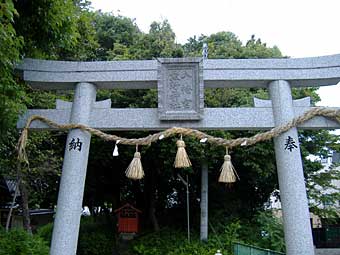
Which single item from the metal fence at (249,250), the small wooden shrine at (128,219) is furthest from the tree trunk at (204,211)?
the small wooden shrine at (128,219)

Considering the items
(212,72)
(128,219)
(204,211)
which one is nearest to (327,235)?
(204,211)

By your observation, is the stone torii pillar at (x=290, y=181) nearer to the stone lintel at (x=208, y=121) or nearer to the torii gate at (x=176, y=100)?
the torii gate at (x=176, y=100)

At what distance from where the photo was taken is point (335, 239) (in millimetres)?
17375

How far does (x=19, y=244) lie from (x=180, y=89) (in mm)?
3275

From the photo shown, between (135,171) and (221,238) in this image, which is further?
(221,238)

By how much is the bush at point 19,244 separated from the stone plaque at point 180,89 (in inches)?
109

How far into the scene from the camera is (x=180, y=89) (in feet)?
18.8

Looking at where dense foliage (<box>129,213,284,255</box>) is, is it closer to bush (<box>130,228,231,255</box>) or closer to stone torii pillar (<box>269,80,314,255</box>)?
bush (<box>130,228,231,255</box>)

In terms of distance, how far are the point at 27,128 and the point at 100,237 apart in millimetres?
9095

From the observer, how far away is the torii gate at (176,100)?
214 inches

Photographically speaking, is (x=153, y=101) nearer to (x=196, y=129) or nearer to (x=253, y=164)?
(x=253, y=164)

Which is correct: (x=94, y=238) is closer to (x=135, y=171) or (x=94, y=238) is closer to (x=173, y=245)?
(x=173, y=245)

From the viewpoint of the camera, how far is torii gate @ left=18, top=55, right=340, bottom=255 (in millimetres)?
5426

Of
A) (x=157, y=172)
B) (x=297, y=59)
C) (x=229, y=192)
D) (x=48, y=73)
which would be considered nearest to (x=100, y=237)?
(x=157, y=172)
